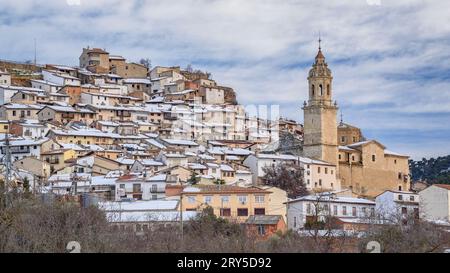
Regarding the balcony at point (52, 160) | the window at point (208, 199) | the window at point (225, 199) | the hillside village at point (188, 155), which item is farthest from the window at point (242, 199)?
the balcony at point (52, 160)

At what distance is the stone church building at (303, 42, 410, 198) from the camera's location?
16.0 m

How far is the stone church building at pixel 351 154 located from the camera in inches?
628

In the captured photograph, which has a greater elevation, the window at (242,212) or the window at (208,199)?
the window at (208,199)

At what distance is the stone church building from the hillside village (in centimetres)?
3

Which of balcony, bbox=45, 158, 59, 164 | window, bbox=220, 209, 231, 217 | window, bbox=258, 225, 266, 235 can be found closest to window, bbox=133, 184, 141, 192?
window, bbox=220, 209, 231, 217

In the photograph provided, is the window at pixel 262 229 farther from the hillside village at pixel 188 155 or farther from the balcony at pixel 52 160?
the balcony at pixel 52 160

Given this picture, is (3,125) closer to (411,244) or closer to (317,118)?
(317,118)

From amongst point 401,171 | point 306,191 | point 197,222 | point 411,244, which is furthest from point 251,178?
point 411,244

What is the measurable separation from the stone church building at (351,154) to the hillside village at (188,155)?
0.03m

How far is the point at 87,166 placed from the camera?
598 inches

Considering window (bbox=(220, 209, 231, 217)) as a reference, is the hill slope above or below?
above

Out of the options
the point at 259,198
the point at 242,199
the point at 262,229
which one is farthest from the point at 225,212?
the point at 262,229

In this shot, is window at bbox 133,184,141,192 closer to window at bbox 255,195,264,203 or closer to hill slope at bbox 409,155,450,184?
window at bbox 255,195,264,203

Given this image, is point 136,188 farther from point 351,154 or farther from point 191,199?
point 351,154
